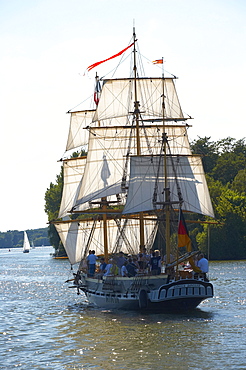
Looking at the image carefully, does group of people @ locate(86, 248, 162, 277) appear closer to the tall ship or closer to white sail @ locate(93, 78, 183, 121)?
the tall ship

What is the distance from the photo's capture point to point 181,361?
23734mm

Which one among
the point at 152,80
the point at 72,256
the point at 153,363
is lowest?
the point at 153,363

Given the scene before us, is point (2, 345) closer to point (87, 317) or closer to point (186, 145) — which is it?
point (87, 317)

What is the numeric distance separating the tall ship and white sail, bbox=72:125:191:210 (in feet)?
0.24

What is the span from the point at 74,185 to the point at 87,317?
72.2 ft

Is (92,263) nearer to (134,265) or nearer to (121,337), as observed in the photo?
(134,265)

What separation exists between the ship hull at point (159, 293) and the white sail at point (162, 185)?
5794 mm

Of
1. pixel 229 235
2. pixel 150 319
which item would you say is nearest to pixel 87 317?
pixel 150 319

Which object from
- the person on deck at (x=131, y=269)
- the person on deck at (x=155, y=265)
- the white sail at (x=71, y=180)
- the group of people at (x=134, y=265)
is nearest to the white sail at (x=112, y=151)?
the white sail at (x=71, y=180)

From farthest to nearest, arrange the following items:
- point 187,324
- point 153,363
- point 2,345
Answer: point 187,324 < point 2,345 < point 153,363

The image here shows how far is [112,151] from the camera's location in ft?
172

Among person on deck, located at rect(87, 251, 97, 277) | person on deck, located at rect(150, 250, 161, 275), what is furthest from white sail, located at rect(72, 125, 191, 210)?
person on deck, located at rect(150, 250, 161, 275)

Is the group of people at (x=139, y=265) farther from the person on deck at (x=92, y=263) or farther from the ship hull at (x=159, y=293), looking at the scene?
the person on deck at (x=92, y=263)

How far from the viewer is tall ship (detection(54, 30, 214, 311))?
140 ft
